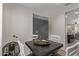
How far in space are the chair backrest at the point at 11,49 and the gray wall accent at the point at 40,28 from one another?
1.12 ft

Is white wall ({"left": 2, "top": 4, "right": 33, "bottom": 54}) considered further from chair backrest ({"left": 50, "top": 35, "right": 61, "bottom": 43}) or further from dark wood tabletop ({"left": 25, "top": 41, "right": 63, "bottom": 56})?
chair backrest ({"left": 50, "top": 35, "right": 61, "bottom": 43})

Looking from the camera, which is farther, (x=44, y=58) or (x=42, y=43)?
(x=42, y=43)

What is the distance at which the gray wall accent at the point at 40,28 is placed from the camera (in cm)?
191

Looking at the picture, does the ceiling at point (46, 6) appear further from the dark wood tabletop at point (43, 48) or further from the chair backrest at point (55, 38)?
the dark wood tabletop at point (43, 48)

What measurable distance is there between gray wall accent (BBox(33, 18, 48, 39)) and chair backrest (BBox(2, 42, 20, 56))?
0.34 m

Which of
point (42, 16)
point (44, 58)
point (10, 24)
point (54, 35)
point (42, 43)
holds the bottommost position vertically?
point (44, 58)

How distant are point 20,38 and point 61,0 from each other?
31.4 inches

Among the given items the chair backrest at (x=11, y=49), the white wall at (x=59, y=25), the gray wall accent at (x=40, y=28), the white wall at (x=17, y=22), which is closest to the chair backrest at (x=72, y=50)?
the white wall at (x=59, y=25)

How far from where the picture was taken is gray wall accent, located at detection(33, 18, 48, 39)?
191cm

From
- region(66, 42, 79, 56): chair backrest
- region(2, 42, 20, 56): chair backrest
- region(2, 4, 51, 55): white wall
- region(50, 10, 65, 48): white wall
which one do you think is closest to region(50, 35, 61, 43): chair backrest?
region(50, 10, 65, 48): white wall

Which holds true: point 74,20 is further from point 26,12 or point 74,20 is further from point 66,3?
point 26,12

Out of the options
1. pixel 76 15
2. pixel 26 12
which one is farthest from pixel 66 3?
pixel 26 12

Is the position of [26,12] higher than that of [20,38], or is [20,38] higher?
[26,12]

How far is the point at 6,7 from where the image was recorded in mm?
1851
